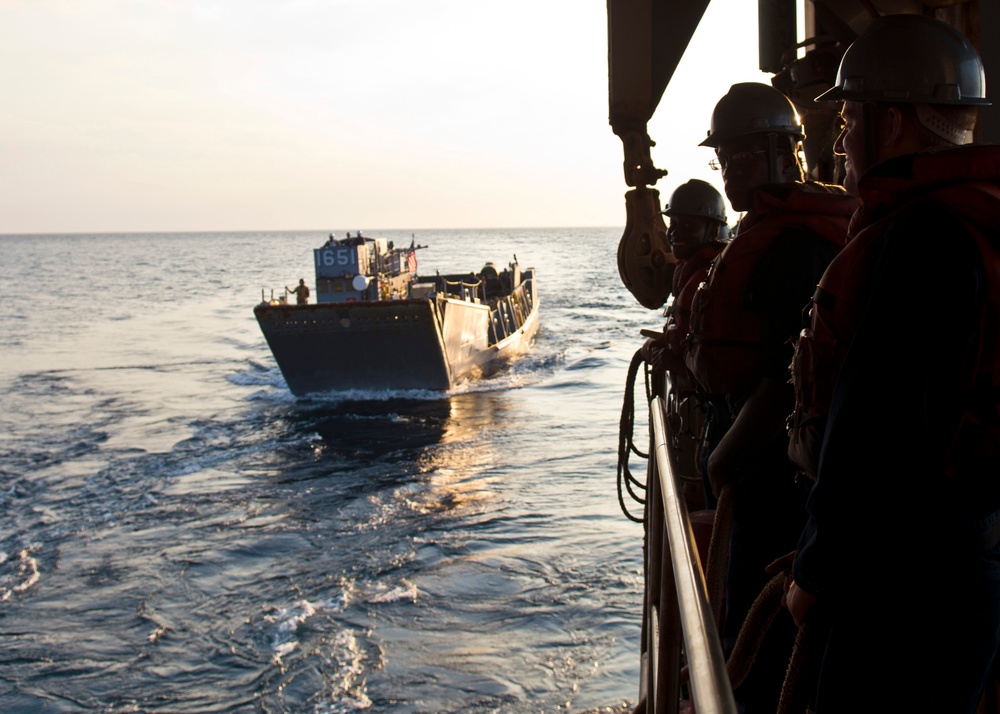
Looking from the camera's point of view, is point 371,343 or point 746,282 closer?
point 746,282

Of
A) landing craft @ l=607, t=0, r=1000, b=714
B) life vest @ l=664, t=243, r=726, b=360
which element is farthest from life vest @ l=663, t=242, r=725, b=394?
landing craft @ l=607, t=0, r=1000, b=714

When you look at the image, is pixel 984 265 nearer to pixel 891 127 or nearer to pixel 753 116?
pixel 891 127

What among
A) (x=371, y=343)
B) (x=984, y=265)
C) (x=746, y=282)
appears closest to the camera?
(x=984, y=265)

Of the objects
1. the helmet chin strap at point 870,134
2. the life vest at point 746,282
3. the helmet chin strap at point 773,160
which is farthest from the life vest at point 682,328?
the helmet chin strap at point 870,134

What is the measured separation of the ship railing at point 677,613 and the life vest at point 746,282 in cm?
29

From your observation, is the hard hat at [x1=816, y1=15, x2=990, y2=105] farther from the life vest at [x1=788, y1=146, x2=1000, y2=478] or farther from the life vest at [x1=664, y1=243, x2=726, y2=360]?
the life vest at [x1=664, y1=243, x2=726, y2=360]

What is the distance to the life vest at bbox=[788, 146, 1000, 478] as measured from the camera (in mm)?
1765

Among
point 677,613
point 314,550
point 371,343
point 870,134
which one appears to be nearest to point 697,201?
point 677,613

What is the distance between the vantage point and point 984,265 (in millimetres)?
1745

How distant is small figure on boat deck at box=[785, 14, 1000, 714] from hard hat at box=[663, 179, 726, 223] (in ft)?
11.3

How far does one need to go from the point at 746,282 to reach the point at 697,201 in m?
2.64

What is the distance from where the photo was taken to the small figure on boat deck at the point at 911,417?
1.77 meters

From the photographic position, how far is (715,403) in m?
A: 3.65

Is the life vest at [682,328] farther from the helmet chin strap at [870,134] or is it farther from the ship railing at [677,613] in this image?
the helmet chin strap at [870,134]
